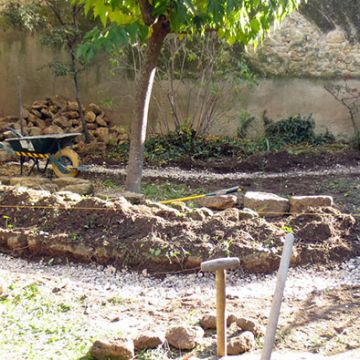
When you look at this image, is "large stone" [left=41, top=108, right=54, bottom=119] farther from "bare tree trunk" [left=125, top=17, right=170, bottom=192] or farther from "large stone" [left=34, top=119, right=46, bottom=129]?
"bare tree trunk" [left=125, top=17, right=170, bottom=192]

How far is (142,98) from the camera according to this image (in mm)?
6441

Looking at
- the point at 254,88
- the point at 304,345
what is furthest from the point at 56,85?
the point at 304,345

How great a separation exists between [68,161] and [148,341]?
562cm

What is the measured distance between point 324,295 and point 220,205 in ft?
7.42

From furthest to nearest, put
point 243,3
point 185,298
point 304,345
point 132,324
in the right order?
point 243,3 < point 185,298 < point 132,324 < point 304,345

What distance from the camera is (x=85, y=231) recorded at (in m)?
4.95

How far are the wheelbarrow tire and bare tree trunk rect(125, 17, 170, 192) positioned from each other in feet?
5.86

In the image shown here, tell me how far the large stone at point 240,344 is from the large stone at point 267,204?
2.55 metres

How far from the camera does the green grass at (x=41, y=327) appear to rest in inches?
118

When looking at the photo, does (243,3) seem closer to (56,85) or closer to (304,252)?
(304,252)

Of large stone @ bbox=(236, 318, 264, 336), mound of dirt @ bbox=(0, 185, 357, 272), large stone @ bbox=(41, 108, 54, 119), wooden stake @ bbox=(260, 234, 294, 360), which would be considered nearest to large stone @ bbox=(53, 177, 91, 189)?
mound of dirt @ bbox=(0, 185, 357, 272)

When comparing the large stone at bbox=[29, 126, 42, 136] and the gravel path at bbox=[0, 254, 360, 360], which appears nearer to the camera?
the gravel path at bbox=[0, 254, 360, 360]

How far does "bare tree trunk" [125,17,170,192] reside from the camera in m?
6.27

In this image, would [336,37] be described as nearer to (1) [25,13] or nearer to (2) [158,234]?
(1) [25,13]
